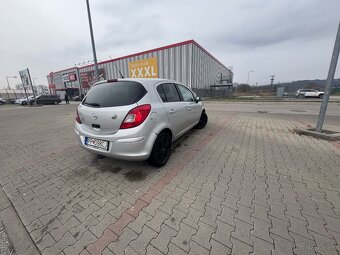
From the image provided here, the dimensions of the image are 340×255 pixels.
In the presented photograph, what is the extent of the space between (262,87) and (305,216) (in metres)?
53.4

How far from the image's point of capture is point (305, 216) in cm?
193

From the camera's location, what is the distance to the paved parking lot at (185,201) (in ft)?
5.45

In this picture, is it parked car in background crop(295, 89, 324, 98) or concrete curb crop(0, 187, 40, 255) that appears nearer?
concrete curb crop(0, 187, 40, 255)

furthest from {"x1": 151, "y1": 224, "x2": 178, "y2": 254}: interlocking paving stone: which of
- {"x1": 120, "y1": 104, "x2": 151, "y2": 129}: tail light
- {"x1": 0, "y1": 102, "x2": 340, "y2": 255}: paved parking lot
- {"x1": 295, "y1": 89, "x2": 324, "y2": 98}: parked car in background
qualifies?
{"x1": 295, "y1": 89, "x2": 324, "y2": 98}: parked car in background

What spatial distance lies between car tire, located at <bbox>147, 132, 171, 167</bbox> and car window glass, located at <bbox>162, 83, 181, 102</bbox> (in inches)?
31.7

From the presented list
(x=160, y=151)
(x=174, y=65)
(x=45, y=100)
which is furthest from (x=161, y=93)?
(x=45, y=100)

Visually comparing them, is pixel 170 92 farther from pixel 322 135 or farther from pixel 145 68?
pixel 145 68

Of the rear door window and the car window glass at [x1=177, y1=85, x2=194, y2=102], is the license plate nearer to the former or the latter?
the rear door window

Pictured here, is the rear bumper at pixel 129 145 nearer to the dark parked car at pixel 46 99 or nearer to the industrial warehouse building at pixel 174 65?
the industrial warehouse building at pixel 174 65

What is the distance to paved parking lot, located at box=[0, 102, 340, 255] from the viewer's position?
166 cm

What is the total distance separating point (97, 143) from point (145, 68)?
83.8ft

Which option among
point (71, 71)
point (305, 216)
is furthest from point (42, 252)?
point (71, 71)

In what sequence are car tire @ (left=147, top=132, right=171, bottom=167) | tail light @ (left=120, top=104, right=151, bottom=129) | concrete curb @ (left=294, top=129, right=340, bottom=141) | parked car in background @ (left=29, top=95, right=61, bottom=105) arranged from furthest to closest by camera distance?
parked car in background @ (left=29, top=95, right=61, bottom=105) → concrete curb @ (left=294, top=129, right=340, bottom=141) → car tire @ (left=147, top=132, right=171, bottom=167) → tail light @ (left=120, top=104, right=151, bottom=129)

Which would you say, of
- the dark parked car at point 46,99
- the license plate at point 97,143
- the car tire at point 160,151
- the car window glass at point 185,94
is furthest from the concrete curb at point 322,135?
the dark parked car at point 46,99
